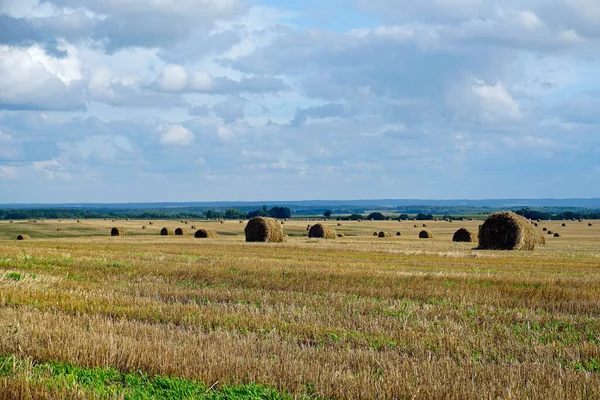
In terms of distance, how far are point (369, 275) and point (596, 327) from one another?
7490 millimetres

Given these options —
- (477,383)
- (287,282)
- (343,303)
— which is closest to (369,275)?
(287,282)

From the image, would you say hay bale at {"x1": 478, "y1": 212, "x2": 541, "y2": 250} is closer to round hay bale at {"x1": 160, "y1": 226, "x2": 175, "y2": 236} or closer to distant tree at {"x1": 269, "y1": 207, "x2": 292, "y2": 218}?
round hay bale at {"x1": 160, "y1": 226, "x2": 175, "y2": 236}

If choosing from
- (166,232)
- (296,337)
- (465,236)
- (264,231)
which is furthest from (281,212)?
(296,337)

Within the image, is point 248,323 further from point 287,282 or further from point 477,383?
point 287,282

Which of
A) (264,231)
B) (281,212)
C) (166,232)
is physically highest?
(281,212)

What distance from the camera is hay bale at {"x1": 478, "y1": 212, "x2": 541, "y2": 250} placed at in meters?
38.2

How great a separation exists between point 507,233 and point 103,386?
35.1 meters

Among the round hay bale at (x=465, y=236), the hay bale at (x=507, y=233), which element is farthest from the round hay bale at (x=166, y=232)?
the hay bale at (x=507, y=233)

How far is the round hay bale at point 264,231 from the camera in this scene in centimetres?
4622

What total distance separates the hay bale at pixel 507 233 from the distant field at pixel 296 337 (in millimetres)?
22156

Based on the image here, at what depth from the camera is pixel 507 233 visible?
3847 cm

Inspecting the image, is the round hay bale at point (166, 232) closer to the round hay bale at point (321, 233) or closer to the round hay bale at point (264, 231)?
the round hay bale at point (321, 233)

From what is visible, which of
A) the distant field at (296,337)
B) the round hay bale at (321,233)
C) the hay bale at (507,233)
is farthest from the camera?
the round hay bale at (321,233)

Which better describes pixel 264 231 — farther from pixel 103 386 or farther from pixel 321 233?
pixel 103 386
